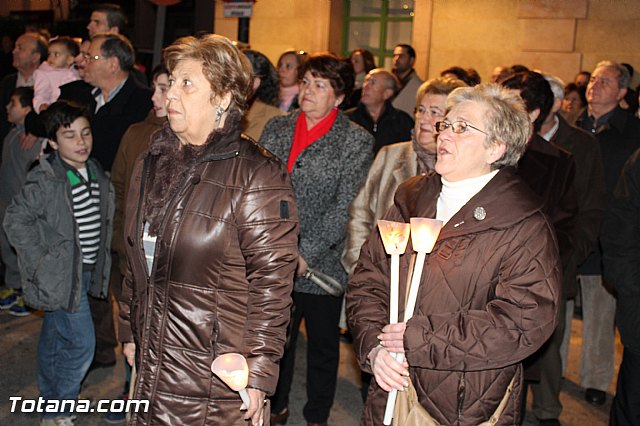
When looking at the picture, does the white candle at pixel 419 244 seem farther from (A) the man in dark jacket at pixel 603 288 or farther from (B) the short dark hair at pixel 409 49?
(B) the short dark hair at pixel 409 49

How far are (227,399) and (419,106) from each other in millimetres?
2179

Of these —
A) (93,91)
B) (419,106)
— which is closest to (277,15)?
(93,91)

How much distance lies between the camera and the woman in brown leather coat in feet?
9.39

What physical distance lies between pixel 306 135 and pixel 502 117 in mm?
1894

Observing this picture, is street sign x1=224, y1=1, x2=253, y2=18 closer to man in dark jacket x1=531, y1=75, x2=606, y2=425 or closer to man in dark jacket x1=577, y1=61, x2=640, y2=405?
man in dark jacket x1=577, y1=61, x2=640, y2=405

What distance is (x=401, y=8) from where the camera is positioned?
8.41 metres

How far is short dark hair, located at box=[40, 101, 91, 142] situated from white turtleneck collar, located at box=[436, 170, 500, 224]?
2.70m

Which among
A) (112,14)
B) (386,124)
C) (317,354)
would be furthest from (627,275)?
(112,14)

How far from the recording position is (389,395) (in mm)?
2793

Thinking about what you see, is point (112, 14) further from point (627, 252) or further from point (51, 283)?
point (627, 252)

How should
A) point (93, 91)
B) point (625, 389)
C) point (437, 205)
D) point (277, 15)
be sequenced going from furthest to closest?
point (277, 15) < point (93, 91) < point (625, 389) < point (437, 205)

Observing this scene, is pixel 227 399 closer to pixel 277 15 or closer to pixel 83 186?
pixel 83 186

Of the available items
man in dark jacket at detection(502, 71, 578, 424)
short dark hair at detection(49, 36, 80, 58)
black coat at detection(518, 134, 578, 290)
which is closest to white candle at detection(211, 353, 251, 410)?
man in dark jacket at detection(502, 71, 578, 424)

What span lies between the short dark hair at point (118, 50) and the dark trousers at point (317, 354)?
8.05 ft
